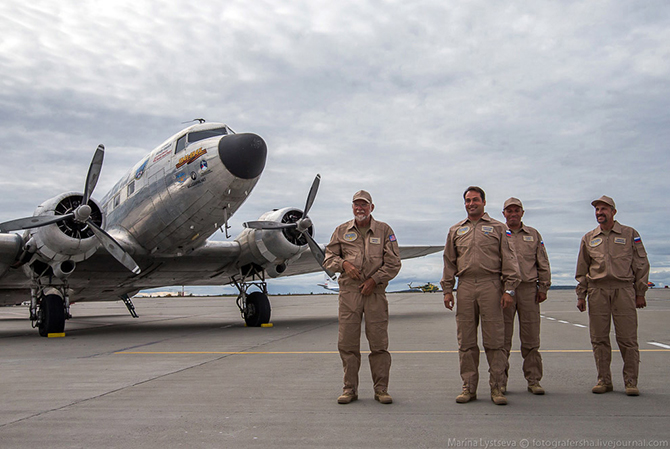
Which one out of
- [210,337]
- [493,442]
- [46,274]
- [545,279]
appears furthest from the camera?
[46,274]

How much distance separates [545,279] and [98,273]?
45.5ft

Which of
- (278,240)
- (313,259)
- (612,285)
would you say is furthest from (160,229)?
(612,285)

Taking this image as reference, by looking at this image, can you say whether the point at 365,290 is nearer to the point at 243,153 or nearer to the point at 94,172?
the point at 243,153

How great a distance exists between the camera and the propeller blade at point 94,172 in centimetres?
1286

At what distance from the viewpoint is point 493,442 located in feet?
11.9

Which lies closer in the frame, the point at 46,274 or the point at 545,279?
the point at 545,279

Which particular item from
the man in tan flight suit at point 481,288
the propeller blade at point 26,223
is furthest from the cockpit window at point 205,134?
the man in tan flight suit at point 481,288

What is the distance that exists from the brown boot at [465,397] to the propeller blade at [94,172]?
10.9 meters

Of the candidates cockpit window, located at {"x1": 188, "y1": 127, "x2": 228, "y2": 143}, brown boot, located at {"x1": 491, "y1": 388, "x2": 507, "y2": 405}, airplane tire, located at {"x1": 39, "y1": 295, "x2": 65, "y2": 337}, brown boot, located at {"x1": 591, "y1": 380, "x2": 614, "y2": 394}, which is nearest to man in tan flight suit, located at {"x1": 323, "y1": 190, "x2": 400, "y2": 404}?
brown boot, located at {"x1": 491, "y1": 388, "x2": 507, "y2": 405}

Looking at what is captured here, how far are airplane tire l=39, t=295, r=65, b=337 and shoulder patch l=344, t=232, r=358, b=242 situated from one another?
11.3 m

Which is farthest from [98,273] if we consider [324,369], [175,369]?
[324,369]

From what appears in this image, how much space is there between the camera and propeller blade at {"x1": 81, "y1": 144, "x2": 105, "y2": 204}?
12859 mm

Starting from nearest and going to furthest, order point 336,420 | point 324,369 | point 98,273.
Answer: point 336,420 → point 324,369 → point 98,273

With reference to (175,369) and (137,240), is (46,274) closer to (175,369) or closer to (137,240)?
(137,240)
